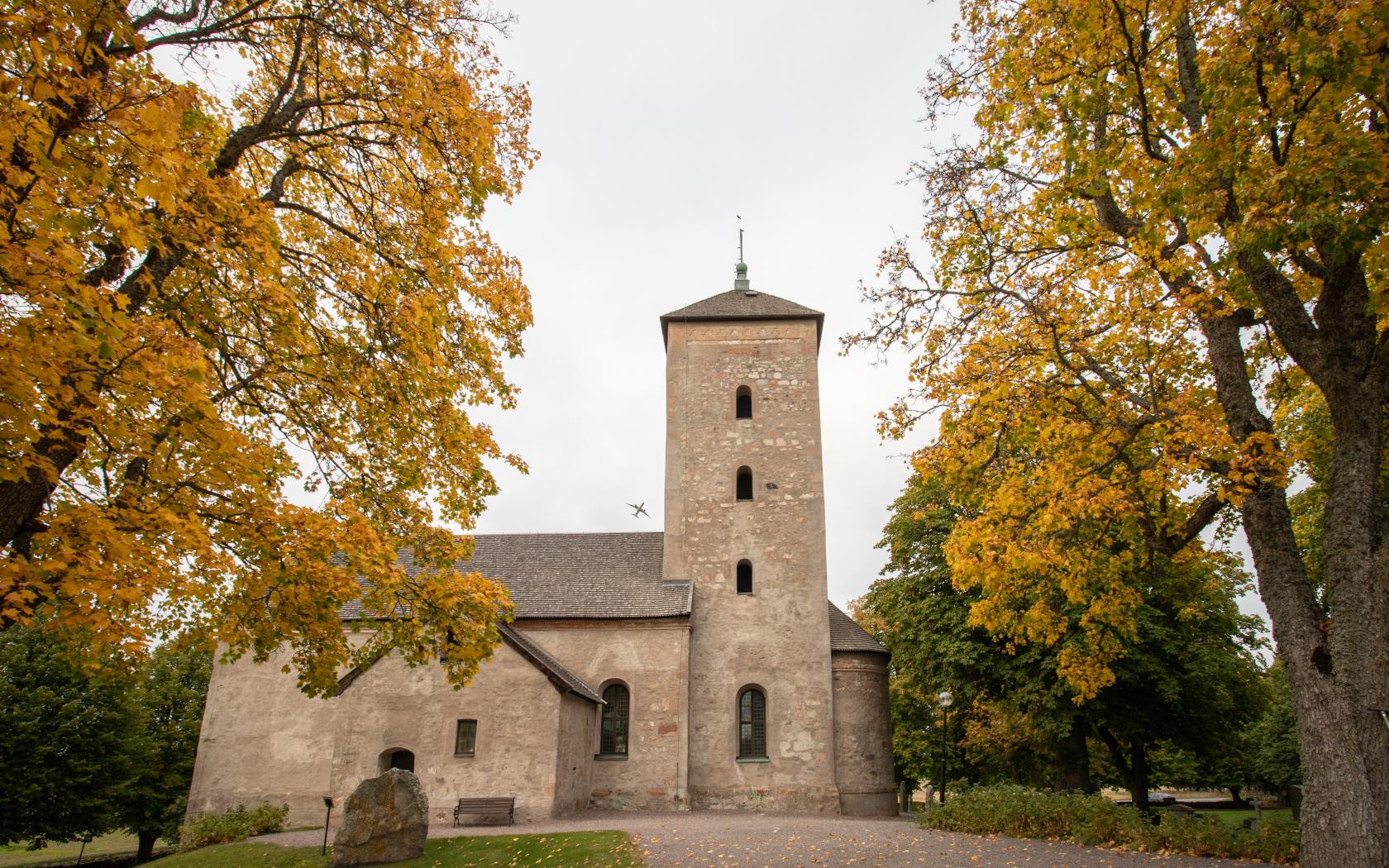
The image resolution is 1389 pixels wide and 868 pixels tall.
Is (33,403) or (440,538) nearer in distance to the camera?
(33,403)

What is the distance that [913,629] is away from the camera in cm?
2278

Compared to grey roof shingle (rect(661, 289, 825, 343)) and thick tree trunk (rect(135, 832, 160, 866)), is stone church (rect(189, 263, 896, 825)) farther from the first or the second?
thick tree trunk (rect(135, 832, 160, 866))

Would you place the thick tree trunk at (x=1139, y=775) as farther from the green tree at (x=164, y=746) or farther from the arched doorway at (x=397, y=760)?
the green tree at (x=164, y=746)

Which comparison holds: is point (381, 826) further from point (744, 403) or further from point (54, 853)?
point (54, 853)

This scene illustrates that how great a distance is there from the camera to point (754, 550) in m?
23.4

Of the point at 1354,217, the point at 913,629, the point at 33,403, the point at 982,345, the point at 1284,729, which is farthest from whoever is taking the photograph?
the point at 1284,729

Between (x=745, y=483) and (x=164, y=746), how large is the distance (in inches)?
893

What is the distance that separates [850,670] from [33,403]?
20214 millimetres

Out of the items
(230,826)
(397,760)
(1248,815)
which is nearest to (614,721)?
(397,760)

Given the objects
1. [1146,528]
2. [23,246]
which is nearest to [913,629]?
[1146,528]

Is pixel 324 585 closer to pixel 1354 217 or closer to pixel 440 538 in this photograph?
pixel 440 538

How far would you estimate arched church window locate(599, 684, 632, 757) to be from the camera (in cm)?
2123

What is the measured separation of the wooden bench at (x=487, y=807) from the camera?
Result: 57.0ft

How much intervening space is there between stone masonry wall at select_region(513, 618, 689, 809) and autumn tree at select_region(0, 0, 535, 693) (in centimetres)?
1180
